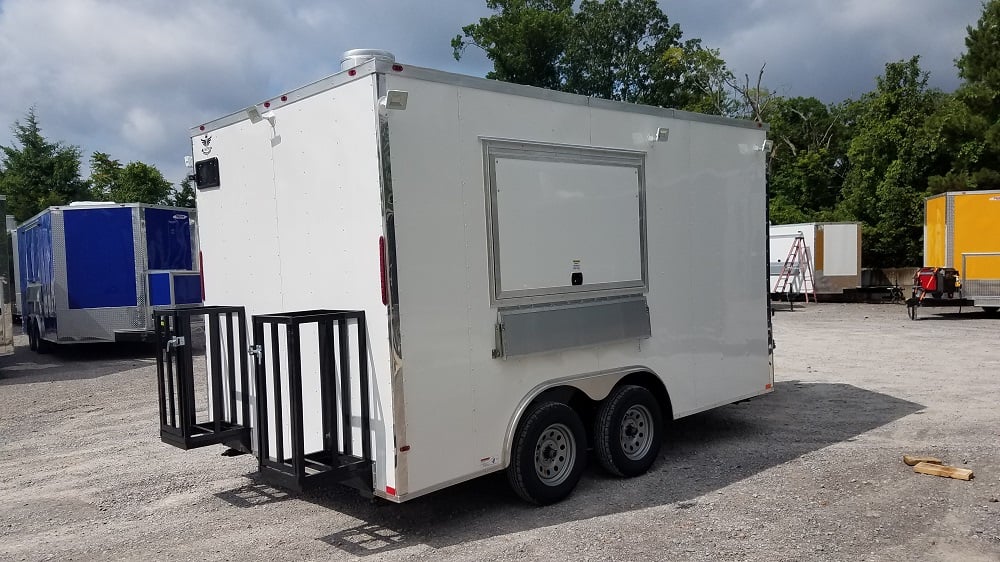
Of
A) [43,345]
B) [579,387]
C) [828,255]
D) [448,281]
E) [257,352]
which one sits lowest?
[43,345]

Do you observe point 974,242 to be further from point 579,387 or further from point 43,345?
point 43,345

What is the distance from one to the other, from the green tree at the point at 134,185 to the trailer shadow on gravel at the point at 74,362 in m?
12.8

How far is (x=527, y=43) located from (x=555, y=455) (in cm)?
3530

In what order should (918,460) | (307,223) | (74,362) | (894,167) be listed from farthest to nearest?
(894,167) → (74,362) → (918,460) → (307,223)

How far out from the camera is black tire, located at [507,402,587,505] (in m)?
5.05

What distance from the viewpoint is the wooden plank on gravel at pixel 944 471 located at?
5676mm

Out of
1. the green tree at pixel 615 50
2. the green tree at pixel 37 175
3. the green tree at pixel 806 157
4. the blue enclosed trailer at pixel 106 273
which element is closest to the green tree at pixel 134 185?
the green tree at pixel 37 175

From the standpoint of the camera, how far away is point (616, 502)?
5.34 meters

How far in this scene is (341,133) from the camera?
4.64m

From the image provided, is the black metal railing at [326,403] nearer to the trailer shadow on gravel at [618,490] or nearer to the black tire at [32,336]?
the trailer shadow on gravel at [618,490]

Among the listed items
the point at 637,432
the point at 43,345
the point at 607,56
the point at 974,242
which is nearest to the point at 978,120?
the point at 974,242

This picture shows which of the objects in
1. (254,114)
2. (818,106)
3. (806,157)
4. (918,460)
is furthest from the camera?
(818,106)

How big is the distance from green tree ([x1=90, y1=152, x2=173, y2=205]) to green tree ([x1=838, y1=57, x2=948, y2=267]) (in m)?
26.9

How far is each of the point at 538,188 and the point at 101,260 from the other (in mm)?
11746
